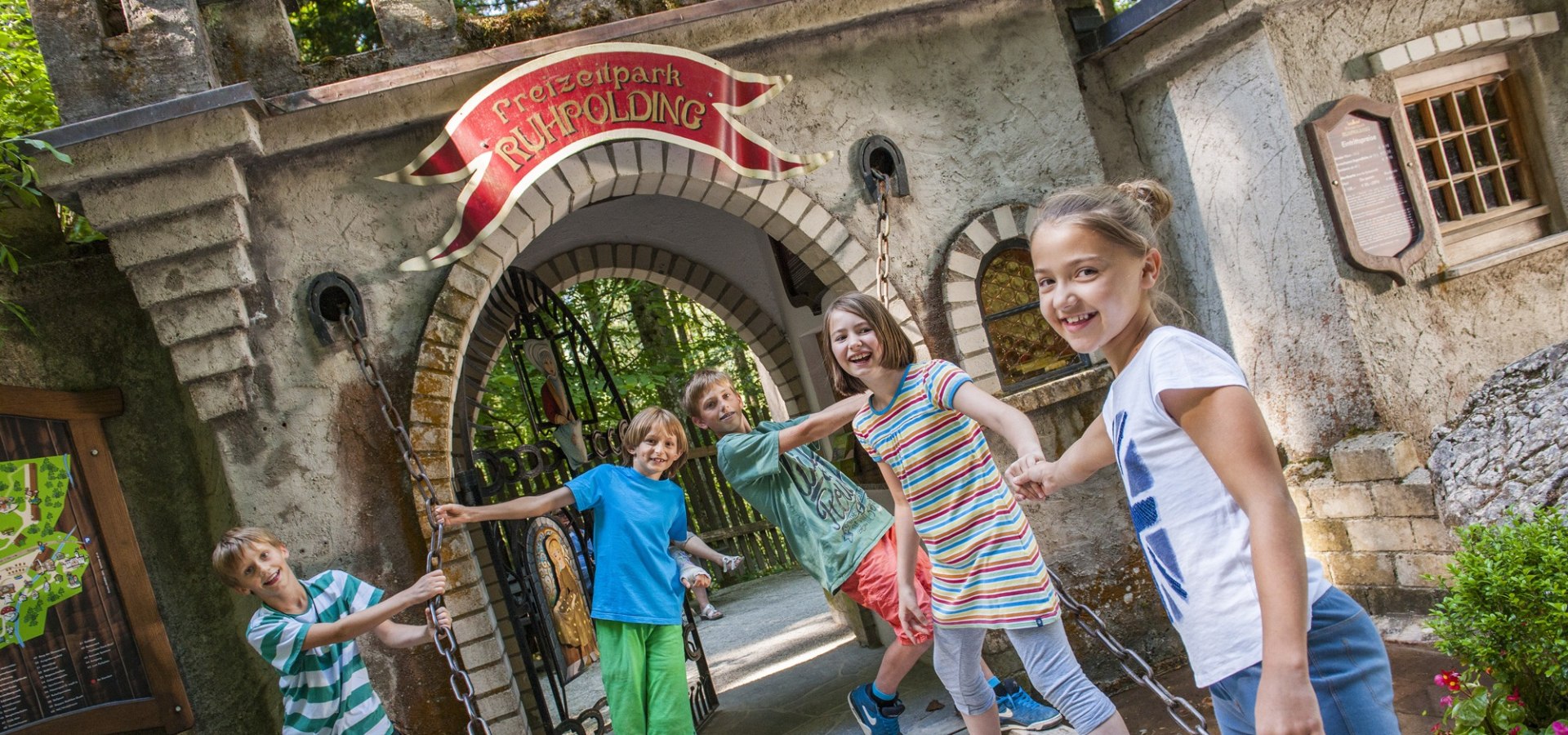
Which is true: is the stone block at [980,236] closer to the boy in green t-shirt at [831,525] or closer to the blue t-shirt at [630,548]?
the boy in green t-shirt at [831,525]

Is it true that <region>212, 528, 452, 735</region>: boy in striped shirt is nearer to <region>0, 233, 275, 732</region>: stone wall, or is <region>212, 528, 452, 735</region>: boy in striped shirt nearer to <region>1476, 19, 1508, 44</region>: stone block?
<region>0, 233, 275, 732</region>: stone wall

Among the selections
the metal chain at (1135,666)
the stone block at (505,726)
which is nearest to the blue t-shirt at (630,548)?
the stone block at (505,726)

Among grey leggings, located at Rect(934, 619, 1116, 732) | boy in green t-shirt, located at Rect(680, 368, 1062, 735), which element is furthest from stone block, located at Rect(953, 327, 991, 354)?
grey leggings, located at Rect(934, 619, 1116, 732)

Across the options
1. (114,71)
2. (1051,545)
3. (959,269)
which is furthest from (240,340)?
(1051,545)

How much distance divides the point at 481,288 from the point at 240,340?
3.13 feet

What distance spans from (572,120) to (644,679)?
231cm

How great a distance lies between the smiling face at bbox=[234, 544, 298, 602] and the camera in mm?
3439

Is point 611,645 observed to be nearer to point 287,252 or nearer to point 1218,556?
point 287,252

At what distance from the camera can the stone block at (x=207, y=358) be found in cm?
415

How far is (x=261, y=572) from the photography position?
345cm

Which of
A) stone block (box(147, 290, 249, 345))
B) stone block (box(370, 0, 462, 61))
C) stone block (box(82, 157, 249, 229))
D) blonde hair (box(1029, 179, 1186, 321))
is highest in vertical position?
stone block (box(370, 0, 462, 61))

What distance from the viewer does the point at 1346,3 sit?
196 inches

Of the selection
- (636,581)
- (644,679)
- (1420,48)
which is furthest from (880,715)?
(1420,48)

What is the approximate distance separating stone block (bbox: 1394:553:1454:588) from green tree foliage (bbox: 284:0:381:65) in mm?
9241
